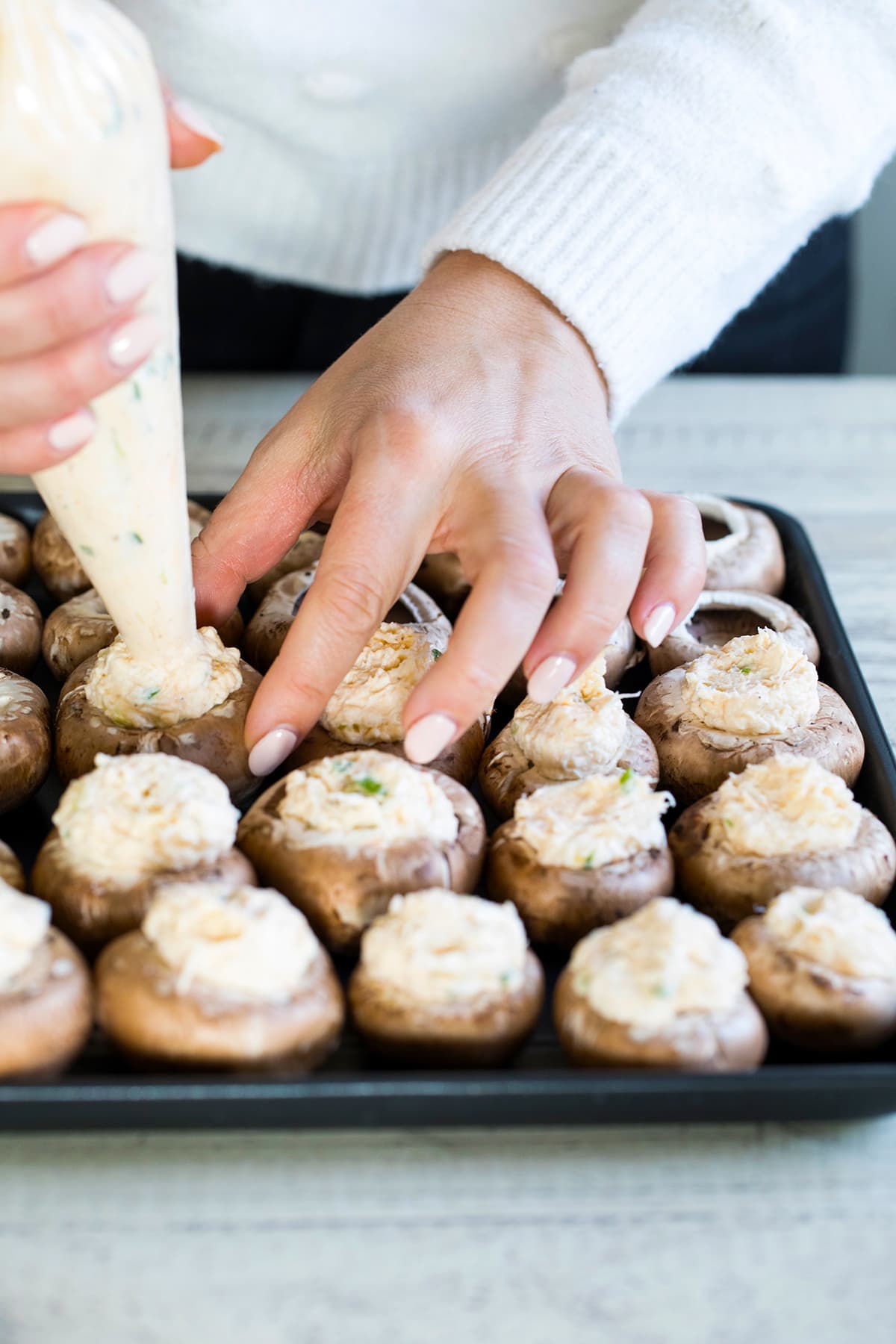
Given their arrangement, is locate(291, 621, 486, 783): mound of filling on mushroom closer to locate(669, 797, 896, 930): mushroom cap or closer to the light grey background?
locate(669, 797, 896, 930): mushroom cap

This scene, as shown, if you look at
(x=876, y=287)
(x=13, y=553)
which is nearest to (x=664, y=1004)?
(x=13, y=553)

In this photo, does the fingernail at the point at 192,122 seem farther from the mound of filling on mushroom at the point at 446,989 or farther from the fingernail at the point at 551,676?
the mound of filling on mushroom at the point at 446,989

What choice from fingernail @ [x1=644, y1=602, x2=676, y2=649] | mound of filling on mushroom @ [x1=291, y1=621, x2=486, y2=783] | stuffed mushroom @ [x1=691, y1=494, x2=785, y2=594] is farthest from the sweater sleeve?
mound of filling on mushroom @ [x1=291, y1=621, x2=486, y2=783]

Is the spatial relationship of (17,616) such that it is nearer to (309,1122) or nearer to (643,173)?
(309,1122)

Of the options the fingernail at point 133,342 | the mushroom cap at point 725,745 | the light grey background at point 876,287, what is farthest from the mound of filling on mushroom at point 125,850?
the light grey background at point 876,287

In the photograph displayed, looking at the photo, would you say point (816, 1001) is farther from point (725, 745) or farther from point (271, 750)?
point (271, 750)
